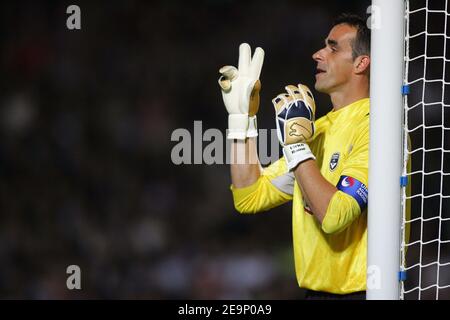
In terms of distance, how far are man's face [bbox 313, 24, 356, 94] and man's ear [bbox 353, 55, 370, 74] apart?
19mm

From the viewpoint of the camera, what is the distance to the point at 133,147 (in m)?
6.28

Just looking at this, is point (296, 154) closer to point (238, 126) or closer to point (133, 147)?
point (238, 126)

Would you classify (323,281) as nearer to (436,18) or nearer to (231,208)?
(231,208)

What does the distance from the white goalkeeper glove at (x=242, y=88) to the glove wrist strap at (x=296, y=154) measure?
1.25 feet

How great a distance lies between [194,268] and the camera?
20.0 ft

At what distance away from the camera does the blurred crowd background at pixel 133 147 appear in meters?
6.02

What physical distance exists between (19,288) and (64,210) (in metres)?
0.54

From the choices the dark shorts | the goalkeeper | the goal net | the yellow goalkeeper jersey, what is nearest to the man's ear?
the goalkeeper

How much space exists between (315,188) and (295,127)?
23 centimetres

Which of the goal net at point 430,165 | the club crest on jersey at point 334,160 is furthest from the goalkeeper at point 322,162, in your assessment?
the goal net at point 430,165

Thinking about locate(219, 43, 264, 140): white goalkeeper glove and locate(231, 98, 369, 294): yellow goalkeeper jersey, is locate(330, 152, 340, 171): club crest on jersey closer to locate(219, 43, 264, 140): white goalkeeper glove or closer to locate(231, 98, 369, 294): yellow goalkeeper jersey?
locate(231, 98, 369, 294): yellow goalkeeper jersey

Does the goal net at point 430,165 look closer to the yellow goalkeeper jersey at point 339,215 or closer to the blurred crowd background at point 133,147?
the blurred crowd background at point 133,147

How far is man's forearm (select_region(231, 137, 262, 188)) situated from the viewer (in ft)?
12.7
